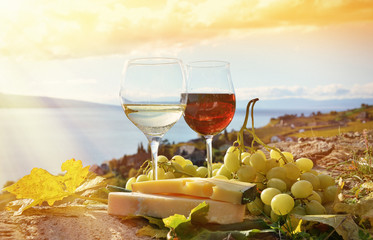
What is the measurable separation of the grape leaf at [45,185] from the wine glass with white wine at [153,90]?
277 mm

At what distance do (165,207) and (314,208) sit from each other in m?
0.41

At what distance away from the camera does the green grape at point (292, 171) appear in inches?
49.1

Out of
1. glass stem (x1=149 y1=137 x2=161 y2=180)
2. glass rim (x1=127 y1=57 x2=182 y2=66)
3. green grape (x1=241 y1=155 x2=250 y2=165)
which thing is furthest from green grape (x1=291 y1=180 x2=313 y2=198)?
glass rim (x1=127 y1=57 x2=182 y2=66)

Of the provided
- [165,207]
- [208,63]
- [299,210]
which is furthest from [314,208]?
[208,63]

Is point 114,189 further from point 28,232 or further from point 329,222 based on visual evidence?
point 329,222

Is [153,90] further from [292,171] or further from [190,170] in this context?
[292,171]

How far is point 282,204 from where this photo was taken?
107 cm

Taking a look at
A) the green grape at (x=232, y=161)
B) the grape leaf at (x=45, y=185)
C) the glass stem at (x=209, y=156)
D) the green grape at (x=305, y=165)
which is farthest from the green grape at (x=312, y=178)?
the grape leaf at (x=45, y=185)

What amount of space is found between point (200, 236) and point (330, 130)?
237 cm

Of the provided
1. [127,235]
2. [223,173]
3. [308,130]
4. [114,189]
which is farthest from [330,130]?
[127,235]

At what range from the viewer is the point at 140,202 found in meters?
1.14

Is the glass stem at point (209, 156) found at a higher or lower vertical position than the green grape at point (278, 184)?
higher

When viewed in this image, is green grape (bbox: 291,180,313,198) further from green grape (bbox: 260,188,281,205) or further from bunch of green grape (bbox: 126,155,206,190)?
bunch of green grape (bbox: 126,155,206,190)

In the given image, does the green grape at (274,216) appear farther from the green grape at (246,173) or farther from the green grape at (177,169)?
the green grape at (177,169)
